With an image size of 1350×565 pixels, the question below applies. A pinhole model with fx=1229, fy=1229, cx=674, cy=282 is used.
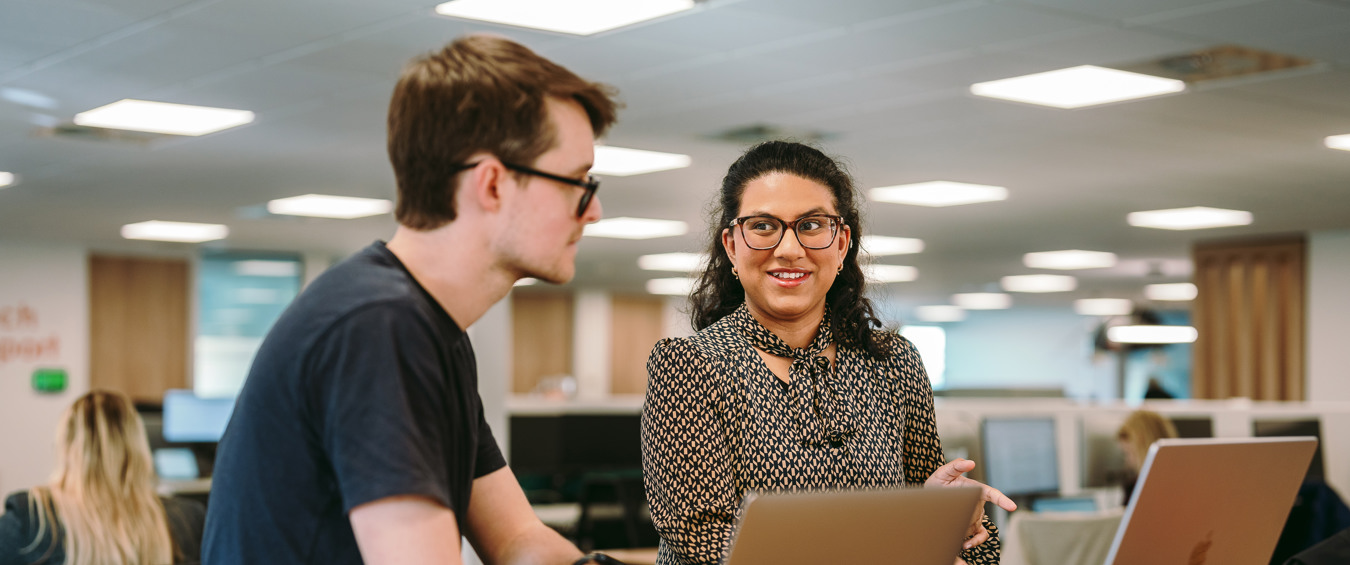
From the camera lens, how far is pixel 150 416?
31.0 ft

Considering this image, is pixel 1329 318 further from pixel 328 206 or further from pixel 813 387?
pixel 813 387

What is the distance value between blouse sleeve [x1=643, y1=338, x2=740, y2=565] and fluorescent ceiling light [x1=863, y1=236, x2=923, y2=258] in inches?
336

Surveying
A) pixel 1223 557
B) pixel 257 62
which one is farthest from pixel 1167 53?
pixel 257 62

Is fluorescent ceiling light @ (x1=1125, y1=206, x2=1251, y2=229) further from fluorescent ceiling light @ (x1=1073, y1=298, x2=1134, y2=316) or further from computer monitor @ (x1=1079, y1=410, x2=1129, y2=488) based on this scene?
fluorescent ceiling light @ (x1=1073, y1=298, x2=1134, y2=316)

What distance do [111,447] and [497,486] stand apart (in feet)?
9.11

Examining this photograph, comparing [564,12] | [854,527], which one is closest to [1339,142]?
[564,12]

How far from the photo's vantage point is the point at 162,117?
5633 mm

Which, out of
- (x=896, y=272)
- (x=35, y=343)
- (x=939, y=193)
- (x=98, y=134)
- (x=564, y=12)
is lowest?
(x=35, y=343)

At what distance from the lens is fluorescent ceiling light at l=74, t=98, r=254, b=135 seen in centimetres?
543

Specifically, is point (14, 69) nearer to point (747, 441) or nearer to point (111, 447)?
point (111, 447)

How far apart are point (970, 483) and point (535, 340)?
51.5ft

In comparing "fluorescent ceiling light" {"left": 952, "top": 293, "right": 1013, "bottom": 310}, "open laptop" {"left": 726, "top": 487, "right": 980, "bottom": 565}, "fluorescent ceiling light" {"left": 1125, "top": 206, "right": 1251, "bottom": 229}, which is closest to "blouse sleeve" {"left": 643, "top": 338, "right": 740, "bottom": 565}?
"open laptop" {"left": 726, "top": 487, "right": 980, "bottom": 565}

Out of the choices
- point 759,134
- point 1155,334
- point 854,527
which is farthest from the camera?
point 1155,334

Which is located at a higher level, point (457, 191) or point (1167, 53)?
point (1167, 53)
